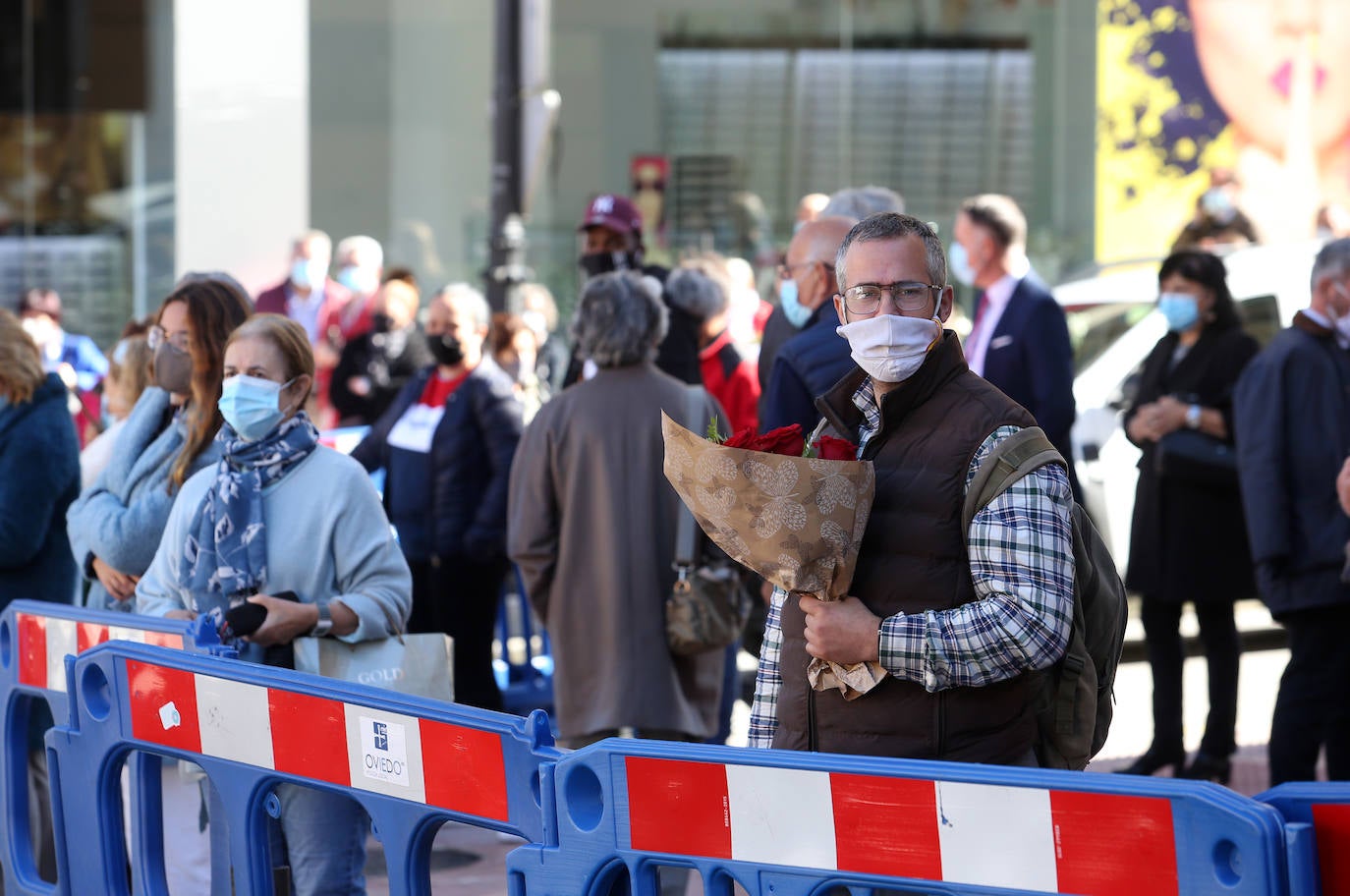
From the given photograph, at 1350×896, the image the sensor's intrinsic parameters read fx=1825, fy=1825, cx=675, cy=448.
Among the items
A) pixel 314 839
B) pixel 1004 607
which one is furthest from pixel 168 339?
pixel 1004 607

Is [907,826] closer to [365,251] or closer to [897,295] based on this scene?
[897,295]

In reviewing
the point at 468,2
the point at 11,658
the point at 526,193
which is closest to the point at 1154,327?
the point at 526,193

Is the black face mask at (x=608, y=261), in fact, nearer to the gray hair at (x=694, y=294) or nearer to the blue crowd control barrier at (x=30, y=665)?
the gray hair at (x=694, y=294)

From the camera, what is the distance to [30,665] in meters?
4.70

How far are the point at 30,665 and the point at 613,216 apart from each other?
332 centimetres

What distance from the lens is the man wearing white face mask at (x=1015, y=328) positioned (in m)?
6.68

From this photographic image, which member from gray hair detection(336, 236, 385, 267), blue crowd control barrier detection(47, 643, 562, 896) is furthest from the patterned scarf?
gray hair detection(336, 236, 385, 267)

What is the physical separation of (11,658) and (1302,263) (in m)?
7.12

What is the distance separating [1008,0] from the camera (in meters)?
15.9

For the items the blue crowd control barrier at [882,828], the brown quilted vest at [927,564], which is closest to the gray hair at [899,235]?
the brown quilted vest at [927,564]

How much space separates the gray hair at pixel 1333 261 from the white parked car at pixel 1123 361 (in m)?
3.03

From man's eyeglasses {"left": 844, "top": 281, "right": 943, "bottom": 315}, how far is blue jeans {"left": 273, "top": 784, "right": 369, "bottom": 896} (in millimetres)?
1789

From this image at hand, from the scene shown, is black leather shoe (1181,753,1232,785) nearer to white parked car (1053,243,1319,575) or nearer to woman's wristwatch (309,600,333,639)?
white parked car (1053,243,1319,575)

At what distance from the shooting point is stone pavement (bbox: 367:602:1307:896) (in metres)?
6.15
